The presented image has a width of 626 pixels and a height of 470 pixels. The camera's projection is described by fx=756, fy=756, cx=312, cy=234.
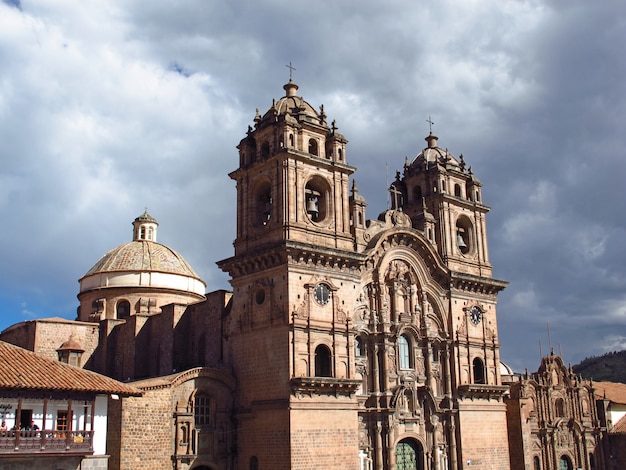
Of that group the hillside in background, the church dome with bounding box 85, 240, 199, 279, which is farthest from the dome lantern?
the hillside in background

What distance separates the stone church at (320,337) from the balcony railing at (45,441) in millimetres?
3078

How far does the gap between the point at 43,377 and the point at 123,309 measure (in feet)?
71.3

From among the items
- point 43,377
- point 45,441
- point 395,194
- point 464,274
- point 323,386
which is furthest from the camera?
point 395,194

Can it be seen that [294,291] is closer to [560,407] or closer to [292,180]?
[292,180]

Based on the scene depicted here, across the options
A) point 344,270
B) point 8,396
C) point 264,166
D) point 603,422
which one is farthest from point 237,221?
point 603,422

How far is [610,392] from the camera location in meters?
56.8

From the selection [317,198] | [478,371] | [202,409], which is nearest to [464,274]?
[478,371]

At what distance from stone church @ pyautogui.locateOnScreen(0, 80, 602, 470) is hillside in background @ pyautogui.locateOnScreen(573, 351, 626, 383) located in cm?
4810

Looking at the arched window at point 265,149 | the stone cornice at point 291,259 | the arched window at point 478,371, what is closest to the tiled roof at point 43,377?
the stone cornice at point 291,259

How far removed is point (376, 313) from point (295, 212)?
23.3 feet

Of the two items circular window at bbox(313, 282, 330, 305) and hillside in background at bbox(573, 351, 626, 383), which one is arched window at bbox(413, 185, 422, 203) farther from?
hillside in background at bbox(573, 351, 626, 383)

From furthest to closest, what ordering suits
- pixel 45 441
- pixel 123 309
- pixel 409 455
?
pixel 123 309 → pixel 409 455 → pixel 45 441

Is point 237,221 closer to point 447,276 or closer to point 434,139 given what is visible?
point 447,276

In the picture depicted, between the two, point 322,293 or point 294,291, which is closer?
point 294,291
